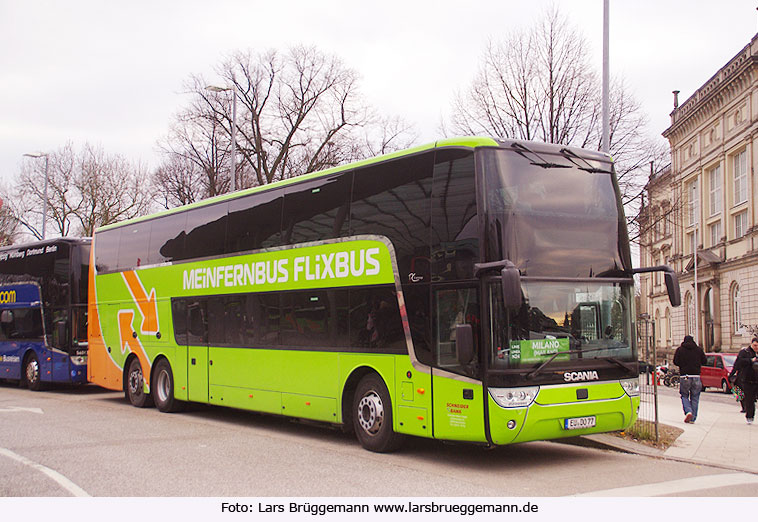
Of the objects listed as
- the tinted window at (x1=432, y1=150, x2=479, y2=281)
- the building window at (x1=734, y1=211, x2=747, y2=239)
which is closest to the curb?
the tinted window at (x1=432, y1=150, x2=479, y2=281)

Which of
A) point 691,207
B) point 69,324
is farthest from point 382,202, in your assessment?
point 691,207

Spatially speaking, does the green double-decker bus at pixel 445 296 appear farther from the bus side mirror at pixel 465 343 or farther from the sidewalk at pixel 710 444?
the sidewalk at pixel 710 444

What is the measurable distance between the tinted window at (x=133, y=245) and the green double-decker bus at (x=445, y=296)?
3.97m

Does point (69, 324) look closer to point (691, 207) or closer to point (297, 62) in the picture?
point (297, 62)

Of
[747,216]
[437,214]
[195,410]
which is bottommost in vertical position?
[195,410]

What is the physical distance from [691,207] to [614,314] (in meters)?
61.1

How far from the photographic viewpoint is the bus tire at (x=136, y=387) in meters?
17.0

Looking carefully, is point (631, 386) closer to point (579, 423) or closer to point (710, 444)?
point (579, 423)

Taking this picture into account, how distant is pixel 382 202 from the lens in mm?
10867

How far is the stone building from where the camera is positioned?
55719mm

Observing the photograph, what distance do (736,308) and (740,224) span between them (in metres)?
6.22

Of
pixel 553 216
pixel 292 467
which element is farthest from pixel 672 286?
pixel 292 467

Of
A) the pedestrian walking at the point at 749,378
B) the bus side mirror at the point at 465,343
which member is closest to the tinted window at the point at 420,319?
the bus side mirror at the point at 465,343

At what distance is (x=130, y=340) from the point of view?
17.3 m
